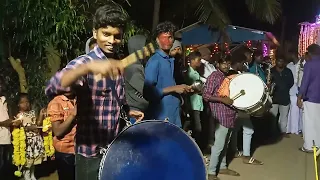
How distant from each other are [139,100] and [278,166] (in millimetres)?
3098

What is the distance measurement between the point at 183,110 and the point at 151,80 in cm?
185

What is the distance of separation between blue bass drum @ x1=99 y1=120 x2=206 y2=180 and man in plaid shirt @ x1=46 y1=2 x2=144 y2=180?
0.29 ft

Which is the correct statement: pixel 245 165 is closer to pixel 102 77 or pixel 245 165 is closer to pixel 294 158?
pixel 294 158

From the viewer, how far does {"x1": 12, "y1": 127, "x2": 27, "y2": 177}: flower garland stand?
204 inches

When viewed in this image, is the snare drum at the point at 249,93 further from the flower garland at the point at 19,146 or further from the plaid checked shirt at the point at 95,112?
the plaid checked shirt at the point at 95,112

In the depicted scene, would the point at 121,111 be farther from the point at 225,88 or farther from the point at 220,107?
the point at 225,88

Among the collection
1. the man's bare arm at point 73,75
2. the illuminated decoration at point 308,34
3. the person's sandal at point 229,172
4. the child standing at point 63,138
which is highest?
the illuminated decoration at point 308,34

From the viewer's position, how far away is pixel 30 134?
529 centimetres

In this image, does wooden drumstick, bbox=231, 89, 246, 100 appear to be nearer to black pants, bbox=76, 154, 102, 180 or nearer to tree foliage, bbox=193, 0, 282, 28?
tree foliage, bbox=193, 0, 282, 28

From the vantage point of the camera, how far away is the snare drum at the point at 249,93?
227 inches

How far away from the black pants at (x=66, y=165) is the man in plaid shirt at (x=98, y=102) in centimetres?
102

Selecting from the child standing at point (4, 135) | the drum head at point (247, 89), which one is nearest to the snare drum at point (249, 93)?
the drum head at point (247, 89)

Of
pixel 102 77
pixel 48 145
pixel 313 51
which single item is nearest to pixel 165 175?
pixel 102 77

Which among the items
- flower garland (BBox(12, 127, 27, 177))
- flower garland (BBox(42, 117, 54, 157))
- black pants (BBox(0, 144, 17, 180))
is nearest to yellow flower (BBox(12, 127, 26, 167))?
flower garland (BBox(12, 127, 27, 177))
